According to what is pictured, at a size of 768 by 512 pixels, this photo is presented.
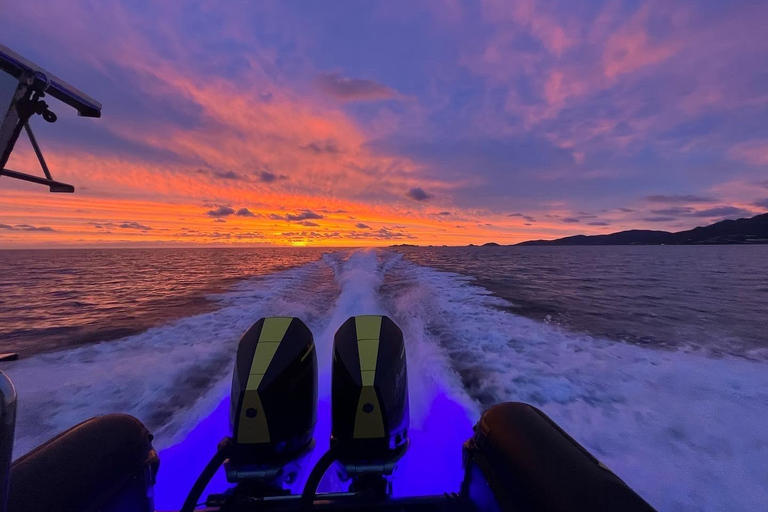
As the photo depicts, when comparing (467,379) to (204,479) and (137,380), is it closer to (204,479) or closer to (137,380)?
(204,479)

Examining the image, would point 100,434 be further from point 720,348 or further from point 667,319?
point 667,319

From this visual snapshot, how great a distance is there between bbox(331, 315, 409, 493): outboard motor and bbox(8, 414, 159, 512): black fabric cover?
0.92 meters

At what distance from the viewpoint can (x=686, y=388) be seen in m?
4.02

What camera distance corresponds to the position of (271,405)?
1898 mm

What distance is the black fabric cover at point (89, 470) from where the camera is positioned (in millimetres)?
1169

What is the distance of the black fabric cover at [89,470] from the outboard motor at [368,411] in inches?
36.3

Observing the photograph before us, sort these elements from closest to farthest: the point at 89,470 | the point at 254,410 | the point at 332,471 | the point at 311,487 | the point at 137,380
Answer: the point at 89,470
the point at 311,487
the point at 254,410
the point at 332,471
the point at 137,380

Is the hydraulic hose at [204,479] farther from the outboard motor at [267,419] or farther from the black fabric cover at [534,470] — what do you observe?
the black fabric cover at [534,470]

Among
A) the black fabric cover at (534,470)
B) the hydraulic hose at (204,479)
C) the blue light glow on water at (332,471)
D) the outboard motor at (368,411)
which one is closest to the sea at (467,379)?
the blue light glow on water at (332,471)

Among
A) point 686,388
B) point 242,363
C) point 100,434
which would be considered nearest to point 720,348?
point 686,388

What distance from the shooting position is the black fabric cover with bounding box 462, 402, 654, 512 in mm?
1233

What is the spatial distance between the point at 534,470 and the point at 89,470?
181cm

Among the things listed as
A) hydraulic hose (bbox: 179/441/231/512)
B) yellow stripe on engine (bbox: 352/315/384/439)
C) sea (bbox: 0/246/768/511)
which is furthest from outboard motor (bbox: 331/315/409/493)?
sea (bbox: 0/246/768/511)

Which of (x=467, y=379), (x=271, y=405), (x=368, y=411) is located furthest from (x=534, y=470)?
(x=467, y=379)
